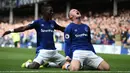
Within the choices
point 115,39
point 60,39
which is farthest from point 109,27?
point 60,39

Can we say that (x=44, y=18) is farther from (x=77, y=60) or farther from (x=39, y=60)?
(x=77, y=60)

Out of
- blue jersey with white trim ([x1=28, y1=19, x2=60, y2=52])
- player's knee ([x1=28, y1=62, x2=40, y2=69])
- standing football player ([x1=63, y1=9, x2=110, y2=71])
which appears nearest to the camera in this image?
standing football player ([x1=63, y1=9, x2=110, y2=71])

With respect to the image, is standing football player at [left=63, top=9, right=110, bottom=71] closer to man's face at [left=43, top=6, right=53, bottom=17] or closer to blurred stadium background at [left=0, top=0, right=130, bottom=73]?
man's face at [left=43, top=6, right=53, bottom=17]

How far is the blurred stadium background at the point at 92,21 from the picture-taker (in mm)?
30656

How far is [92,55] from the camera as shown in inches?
469

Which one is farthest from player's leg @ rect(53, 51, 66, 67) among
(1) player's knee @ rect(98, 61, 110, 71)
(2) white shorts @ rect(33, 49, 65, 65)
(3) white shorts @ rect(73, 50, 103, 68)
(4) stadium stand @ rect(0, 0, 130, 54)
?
(4) stadium stand @ rect(0, 0, 130, 54)

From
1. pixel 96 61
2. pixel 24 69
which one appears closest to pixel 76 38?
pixel 96 61

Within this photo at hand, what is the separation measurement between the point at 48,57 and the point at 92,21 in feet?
88.8

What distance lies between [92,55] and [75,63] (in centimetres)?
67

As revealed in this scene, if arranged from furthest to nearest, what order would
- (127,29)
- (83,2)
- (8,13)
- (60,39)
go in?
(8,13) → (83,2) → (60,39) → (127,29)

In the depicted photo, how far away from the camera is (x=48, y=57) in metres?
13.1

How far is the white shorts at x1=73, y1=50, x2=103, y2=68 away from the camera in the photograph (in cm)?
1177

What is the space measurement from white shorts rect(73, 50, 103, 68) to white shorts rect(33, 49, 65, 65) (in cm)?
141

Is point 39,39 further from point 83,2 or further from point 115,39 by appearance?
point 83,2
